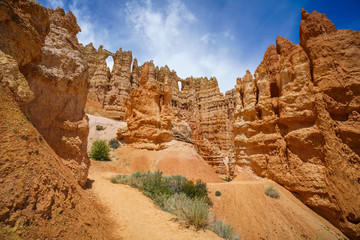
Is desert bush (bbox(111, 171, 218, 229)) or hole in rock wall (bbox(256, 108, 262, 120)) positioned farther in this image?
hole in rock wall (bbox(256, 108, 262, 120))

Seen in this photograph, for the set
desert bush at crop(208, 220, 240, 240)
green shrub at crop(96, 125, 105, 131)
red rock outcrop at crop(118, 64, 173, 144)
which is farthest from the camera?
green shrub at crop(96, 125, 105, 131)

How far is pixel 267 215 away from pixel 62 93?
8.71m

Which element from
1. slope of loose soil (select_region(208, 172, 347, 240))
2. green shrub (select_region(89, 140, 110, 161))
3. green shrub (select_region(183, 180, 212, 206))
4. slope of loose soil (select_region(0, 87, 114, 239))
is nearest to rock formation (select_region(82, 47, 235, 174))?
green shrub (select_region(89, 140, 110, 161))

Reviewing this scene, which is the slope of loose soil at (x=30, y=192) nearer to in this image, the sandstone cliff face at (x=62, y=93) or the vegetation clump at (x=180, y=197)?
the sandstone cliff face at (x=62, y=93)

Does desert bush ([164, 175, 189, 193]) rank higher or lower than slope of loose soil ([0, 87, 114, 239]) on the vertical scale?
lower

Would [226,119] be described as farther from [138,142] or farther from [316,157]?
[316,157]

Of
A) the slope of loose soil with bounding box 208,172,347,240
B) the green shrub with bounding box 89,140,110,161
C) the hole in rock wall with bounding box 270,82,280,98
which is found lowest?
the slope of loose soil with bounding box 208,172,347,240

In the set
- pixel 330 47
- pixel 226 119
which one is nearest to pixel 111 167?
pixel 330 47

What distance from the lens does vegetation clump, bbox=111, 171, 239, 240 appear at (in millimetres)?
4840

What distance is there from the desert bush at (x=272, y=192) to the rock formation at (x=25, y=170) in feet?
23.7

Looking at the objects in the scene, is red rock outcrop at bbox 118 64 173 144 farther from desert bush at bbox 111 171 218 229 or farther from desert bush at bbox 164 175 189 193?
desert bush at bbox 164 175 189 193

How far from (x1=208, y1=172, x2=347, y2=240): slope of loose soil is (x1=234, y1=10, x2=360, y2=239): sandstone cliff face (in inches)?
28.3

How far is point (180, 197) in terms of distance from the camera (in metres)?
6.96

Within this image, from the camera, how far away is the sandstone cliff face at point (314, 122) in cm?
708
